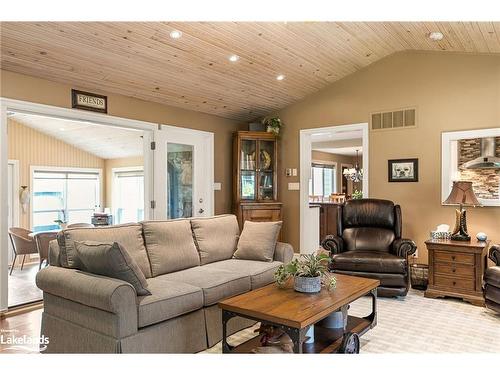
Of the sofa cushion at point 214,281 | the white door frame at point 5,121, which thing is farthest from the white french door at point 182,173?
the sofa cushion at point 214,281

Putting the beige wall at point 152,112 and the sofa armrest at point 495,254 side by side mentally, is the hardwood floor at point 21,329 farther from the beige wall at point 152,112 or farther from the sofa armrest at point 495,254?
the sofa armrest at point 495,254

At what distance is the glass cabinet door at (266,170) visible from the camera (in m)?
6.21

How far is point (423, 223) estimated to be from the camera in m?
4.98

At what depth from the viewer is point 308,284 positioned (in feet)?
8.68

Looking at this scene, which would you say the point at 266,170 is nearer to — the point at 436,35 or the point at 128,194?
the point at 436,35

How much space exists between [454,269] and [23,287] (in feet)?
17.1

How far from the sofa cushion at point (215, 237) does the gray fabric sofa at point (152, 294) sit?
0.01m

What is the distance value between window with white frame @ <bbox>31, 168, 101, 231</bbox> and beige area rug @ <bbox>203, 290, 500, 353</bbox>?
19.8 ft

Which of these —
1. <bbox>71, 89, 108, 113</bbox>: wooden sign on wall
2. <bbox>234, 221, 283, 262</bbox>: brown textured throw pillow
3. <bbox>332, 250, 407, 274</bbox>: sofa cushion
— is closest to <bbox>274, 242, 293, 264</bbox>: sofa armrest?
<bbox>234, 221, 283, 262</bbox>: brown textured throw pillow

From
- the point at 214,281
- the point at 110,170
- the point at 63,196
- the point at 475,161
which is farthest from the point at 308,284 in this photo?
the point at 110,170

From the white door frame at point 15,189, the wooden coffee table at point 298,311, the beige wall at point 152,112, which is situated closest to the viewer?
the wooden coffee table at point 298,311

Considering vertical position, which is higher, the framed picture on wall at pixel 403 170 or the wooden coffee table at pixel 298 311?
the framed picture on wall at pixel 403 170

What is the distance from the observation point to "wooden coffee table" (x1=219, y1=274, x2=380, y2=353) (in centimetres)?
217

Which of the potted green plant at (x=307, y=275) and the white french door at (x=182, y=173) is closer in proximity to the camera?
the potted green plant at (x=307, y=275)
